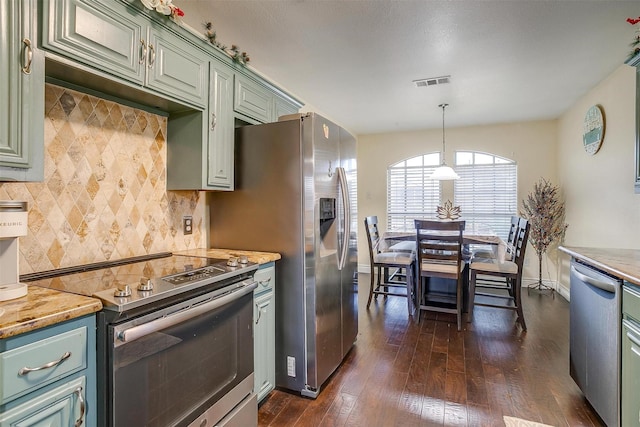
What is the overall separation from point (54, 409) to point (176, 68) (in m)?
1.59

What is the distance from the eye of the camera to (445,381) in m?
2.29

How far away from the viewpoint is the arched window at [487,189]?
5168mm

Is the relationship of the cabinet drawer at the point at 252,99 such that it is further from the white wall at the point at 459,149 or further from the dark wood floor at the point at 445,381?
the white wall at the point at 459,149

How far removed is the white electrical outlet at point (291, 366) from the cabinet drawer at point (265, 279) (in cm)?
49

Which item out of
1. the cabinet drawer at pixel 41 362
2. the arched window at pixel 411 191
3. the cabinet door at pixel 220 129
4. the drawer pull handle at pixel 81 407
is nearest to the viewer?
the cabinet drawer at pixel 41 362

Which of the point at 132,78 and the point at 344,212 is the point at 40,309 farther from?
the point at 344,212

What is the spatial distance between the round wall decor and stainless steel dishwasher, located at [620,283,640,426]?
278 cm

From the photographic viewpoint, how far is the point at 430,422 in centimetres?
186

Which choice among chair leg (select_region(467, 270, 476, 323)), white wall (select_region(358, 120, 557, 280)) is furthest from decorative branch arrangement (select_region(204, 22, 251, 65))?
white wall (select_region(358, 120, 557, 280))

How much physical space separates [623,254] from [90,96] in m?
3.17

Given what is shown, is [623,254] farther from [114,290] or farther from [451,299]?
[114,290]

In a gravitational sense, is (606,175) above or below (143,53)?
below

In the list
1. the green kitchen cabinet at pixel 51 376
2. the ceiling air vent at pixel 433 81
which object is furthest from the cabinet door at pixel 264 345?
the ceiling air vent at pixel 433 81

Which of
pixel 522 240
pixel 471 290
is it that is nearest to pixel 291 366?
pixel 471 290
